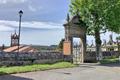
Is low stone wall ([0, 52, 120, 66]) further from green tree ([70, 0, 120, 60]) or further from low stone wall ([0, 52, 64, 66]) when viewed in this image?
green tree ([70, 0, 120, 60])

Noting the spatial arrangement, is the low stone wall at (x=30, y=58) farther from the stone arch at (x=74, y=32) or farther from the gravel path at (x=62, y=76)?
the gravel path at (x=62, y=76)

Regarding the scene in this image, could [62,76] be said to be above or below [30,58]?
below

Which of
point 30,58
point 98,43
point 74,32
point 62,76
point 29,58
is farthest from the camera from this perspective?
point 98,43

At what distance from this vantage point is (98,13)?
38281 millimetres

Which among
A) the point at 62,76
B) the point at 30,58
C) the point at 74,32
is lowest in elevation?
the point at 62,76

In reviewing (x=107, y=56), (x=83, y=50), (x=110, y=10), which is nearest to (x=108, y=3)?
(x=110, y=10)

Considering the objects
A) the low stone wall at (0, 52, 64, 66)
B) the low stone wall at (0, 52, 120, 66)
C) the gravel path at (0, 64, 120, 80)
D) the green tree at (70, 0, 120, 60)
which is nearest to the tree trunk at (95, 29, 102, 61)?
the green tree at (70, 0, 120, 60)

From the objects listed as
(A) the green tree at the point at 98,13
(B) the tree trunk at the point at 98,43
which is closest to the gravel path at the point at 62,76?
(A) the green tree at the point at 98,13

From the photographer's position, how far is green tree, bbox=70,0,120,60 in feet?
124

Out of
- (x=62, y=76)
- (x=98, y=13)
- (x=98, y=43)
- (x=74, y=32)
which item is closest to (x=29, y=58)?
(x=74, y=32)

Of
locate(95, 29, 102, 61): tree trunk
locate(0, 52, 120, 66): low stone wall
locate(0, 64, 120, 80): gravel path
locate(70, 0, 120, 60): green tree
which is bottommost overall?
locate(0, 64, 120, 80): gravel path

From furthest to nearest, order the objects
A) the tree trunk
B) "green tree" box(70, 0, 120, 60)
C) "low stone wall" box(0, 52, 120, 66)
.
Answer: the tree trunk < "green tree" box(70, 0, 120, 60) < "low stone wall" box(0, 52, 120, 66)

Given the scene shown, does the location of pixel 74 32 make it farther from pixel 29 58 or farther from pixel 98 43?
pixel 29 58

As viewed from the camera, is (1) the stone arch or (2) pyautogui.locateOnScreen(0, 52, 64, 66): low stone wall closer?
(2) pyautogui.locateOnScreen(0, 52, 64, 66): low stone wall
